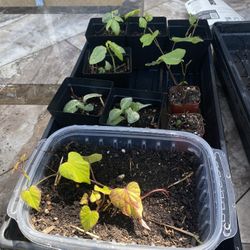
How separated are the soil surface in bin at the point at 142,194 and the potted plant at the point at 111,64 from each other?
37 centimetres

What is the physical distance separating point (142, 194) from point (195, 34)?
0.81 m

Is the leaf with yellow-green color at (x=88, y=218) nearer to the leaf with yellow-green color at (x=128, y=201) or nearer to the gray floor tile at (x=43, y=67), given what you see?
the leaf with yellow-green color at (x=128, y=201)

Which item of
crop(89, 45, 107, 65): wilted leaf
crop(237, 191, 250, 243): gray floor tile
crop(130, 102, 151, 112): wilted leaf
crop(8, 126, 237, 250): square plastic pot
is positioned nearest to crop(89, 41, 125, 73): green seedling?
crop(89, 45, 107, 65): wilted leaf

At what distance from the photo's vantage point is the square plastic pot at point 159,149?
Answer: 598 millimetres

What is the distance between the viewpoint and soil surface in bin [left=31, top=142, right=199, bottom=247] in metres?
0.64

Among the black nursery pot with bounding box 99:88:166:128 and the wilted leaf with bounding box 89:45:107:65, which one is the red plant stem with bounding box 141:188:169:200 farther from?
the wilted leaf with bounding box 89:45:107:65

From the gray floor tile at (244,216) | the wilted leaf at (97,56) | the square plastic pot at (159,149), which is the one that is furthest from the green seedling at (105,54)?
the gray floor tile at (244,216)

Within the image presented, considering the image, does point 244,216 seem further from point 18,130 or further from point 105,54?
point 18,130

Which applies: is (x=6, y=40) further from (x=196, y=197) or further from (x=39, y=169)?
(x=196, y=197)

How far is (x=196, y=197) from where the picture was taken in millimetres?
713

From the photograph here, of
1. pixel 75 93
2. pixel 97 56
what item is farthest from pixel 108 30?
pixel 75 93

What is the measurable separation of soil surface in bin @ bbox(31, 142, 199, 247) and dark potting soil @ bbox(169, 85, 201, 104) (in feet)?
1.10

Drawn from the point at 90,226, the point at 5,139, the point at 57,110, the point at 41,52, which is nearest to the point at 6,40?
the point at 41,52

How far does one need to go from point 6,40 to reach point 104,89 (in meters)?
1.06
